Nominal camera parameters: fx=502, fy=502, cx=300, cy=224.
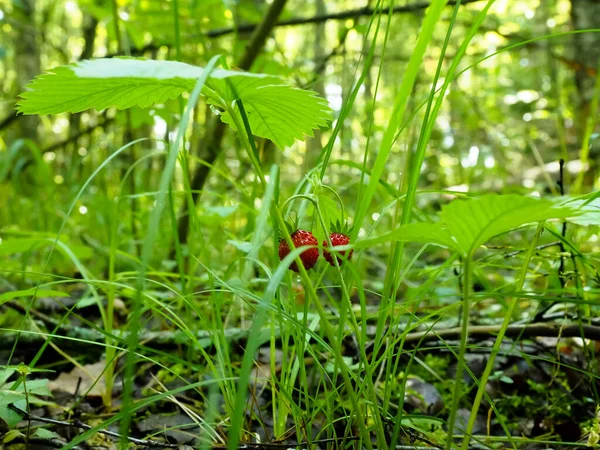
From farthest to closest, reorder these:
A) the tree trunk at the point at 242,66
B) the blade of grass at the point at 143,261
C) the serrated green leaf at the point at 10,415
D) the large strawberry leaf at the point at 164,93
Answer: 1. the tree trunk at the point at 242,66
2. the serrated green leaf at the point at 10,415
3. the large strawberry leaf at the point at 164,93
4. the blade of grass at the point at 143,261

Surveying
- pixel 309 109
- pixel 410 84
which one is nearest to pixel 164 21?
pixel 309 109

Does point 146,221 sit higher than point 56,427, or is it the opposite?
point 146,221

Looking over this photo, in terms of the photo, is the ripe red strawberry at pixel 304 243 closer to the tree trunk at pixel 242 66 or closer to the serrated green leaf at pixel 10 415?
the serrated green leaf at pixel 10 415

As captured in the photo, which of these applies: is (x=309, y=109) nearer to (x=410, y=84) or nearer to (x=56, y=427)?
(x=410, y=84)

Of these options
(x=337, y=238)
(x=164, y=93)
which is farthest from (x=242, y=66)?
(x=337, y=238)

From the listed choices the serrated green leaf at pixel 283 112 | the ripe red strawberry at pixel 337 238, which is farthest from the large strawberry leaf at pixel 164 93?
the ripe red strawberry at pixel 337 238

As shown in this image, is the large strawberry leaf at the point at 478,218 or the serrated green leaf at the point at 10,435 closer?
the large strawberry leaf at the point at 478,218

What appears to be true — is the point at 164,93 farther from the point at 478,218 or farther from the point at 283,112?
the point at 478,218

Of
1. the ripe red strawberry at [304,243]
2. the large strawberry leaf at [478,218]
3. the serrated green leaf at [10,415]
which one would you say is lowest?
the serrated green leaf at [10,415]
